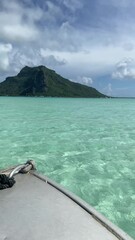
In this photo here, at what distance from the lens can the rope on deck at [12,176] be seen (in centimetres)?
527

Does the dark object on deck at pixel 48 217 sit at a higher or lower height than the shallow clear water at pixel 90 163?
higher

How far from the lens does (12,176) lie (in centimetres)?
572

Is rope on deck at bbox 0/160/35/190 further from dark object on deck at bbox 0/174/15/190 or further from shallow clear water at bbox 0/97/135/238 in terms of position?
shallow clear water at bbox 0/97/135/238

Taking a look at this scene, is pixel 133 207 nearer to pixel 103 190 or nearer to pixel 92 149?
pixel 103 190

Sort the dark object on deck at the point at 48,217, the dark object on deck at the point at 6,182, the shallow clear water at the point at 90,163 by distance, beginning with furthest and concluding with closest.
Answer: the shallow clear water at the point at 90,163
the dark object on deck at the point at 6,182
the dark object on deck at the point at 48,217

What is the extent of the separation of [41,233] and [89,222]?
764 mm

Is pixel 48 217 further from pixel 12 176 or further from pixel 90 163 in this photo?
pixel 90 163

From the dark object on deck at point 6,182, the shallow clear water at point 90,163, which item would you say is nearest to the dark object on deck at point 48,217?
the dark object on deck at point 6,182

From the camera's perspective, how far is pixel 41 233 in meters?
3.78

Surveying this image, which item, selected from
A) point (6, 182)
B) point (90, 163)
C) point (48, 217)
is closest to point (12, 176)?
point (6, 182)

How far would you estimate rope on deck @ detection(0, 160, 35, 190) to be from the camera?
17.3 feet

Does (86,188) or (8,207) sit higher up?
(8,207)

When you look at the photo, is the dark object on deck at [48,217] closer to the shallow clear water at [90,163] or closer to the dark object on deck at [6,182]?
the dark object on deck at [6,182]

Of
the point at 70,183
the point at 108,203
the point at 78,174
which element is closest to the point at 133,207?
the point at 108,203
